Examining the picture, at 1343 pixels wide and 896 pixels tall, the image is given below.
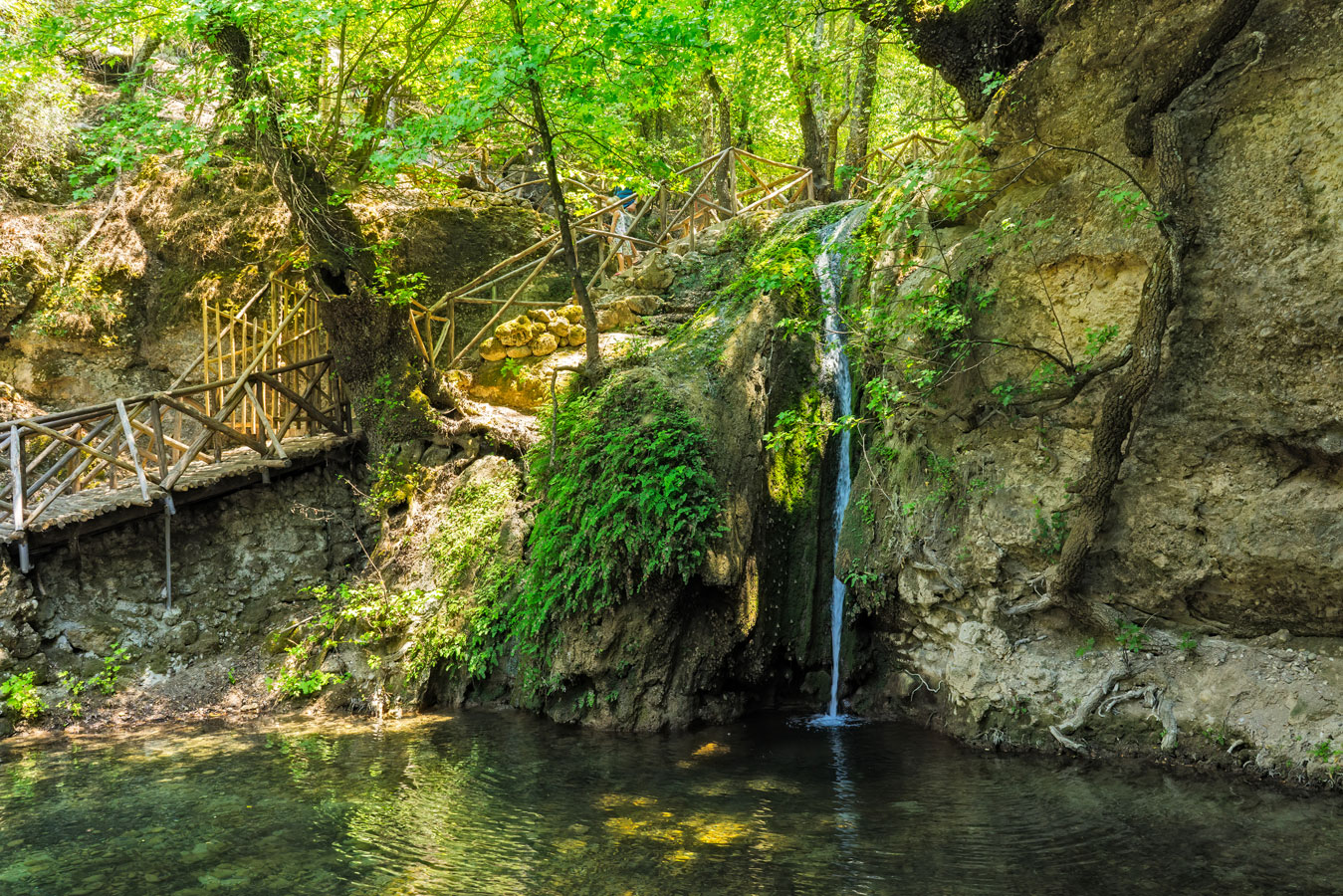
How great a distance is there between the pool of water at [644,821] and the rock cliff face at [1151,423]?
0.68 m

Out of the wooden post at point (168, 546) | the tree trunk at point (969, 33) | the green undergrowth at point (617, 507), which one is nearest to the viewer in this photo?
the tree trunk at point (969, 33)

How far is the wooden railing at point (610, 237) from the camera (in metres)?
11.4

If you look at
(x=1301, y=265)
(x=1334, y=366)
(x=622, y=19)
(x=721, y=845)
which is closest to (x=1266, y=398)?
(x=1334, y=366)

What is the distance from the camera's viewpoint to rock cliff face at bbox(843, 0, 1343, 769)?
578 centimetres

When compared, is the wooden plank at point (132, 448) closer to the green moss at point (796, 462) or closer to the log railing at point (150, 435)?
the log railing at point (150, 435)

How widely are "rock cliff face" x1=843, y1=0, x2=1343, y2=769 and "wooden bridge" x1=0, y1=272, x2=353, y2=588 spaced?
7.62 meters

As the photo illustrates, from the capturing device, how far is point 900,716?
312 inches

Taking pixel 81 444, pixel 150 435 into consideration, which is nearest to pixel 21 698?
pixel 81 444

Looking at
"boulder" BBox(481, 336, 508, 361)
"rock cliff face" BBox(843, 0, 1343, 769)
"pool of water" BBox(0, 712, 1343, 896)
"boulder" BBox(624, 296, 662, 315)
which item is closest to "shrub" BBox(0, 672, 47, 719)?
"pool of water" BBox(0, 712, 1343, 896)

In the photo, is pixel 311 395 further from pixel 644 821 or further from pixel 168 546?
pixel 644 821

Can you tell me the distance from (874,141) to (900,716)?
16.6 metres

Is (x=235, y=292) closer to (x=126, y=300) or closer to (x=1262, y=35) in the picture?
A: (x=126, y=300)

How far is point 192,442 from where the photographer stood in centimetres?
1094

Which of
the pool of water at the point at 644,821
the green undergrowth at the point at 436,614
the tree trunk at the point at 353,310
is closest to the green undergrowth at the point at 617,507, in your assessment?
the green undergrowth at the point at 436,614
